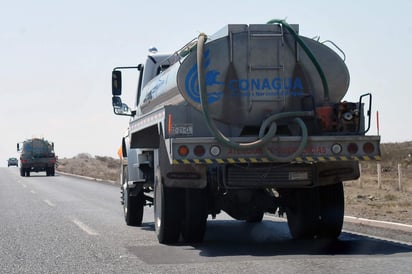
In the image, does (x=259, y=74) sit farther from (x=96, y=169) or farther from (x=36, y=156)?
(x=96, y=169)

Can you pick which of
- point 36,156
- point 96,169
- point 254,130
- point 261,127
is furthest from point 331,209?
point 96,169

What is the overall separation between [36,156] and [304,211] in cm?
4494

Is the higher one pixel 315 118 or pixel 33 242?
pixel 315 118

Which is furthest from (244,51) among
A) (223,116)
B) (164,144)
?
(164,144)

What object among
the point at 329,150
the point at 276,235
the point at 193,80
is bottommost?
the point at 276,235

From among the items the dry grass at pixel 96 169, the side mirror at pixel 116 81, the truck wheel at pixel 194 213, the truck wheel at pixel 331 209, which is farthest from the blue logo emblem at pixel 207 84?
the dry grass at pixel 96 169

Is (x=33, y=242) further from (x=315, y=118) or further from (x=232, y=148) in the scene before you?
(x=315, y=118)

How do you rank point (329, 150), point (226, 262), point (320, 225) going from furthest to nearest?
1. point (320, 225)
2. point (329, 150)
3. point (226, 262)

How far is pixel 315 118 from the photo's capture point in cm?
1015

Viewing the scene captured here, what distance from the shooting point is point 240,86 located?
402 inches

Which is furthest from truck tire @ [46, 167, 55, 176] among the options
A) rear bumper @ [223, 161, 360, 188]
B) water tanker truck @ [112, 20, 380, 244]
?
rear bumper @ [223, 161, 360, 188]

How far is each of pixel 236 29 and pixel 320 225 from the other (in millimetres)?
3330

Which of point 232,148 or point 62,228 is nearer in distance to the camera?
point 232,148

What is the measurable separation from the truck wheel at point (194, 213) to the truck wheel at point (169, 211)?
0.36 ft
